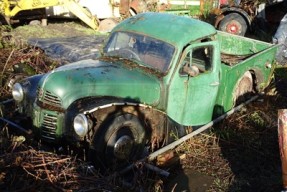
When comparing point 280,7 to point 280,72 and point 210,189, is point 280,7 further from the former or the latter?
point 210,189

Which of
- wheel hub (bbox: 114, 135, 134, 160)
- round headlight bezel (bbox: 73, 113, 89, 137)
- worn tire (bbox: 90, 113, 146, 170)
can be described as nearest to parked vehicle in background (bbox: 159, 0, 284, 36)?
worn tire (bbox: 90, 113, 146, 170)

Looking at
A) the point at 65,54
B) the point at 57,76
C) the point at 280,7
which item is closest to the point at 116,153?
the point at 57,76

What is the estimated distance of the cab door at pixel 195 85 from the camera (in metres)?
5.14

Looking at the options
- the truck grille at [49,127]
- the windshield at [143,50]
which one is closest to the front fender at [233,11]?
the windshield at [143,50]

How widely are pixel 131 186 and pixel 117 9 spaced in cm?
1014

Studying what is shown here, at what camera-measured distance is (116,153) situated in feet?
14.9

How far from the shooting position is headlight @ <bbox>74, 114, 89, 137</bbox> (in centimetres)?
412

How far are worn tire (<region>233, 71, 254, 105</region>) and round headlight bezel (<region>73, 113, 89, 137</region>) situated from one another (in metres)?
3.18

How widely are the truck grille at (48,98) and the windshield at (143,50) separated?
51.0 inches

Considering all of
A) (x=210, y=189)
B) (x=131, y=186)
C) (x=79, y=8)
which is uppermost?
(x=79, y=8)

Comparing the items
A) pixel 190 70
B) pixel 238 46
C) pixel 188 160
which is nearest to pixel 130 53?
pixel 190 70

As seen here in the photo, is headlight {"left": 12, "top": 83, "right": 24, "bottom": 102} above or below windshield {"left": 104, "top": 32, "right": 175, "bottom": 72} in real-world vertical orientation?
below

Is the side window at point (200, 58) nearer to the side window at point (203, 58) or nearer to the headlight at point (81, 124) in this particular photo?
the side window at point (203, 58)

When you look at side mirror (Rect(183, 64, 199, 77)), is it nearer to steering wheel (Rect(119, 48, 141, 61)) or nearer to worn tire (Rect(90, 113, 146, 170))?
steering wheel (Rect(119, 48, 141, 61))
